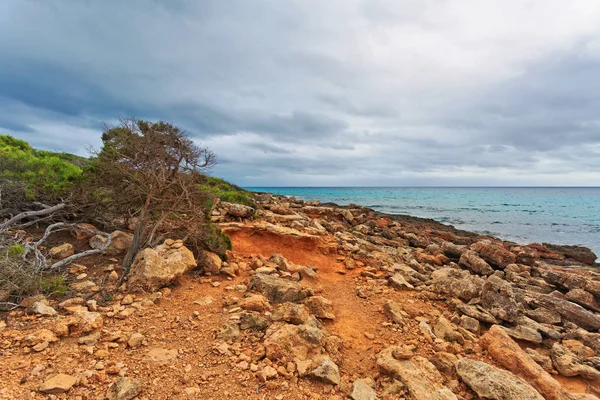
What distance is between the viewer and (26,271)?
542 centimetres

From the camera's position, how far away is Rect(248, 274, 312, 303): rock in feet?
20.8

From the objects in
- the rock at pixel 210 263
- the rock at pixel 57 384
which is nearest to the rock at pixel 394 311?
the rock at pixel 210 263

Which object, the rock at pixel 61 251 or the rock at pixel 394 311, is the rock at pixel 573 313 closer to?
the rock at pixel 394 311

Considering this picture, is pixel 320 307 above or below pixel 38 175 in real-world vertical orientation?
below

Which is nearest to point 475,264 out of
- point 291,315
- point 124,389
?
point 291,315

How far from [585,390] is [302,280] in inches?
232

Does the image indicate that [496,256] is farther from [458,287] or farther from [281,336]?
[281,336]

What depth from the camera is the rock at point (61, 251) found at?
6.95m

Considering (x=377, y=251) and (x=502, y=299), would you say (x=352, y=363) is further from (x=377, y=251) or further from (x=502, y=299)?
(x=377, y=251)

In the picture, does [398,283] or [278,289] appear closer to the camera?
[278,289]

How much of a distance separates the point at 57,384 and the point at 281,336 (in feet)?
9.14

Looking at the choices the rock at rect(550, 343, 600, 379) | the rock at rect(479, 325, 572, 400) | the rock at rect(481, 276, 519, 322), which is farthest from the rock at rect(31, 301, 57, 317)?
the rock at rect(550, 343, 600, 379)

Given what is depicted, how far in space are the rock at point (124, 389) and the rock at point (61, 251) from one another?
15.8 ft

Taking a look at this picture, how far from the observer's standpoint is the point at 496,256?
1470 cm
